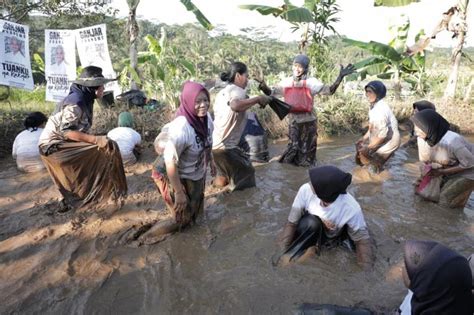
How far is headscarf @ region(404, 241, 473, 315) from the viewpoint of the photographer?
188cm

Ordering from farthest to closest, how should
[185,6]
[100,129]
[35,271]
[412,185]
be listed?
1. [185,6]
2. [100,129]
3. [412,185]
4. [35,271]

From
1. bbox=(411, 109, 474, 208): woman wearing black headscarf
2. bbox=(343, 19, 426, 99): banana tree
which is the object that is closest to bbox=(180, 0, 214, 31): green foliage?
bbox=(343, 19, 426, 99): banana tree

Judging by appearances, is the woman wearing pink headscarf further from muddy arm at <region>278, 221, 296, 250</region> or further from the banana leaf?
the banana leaf

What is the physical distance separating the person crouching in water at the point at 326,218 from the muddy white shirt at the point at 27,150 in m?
4.38

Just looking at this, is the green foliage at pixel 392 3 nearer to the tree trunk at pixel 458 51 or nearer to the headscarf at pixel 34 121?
the tree trunk at pixel 458 51

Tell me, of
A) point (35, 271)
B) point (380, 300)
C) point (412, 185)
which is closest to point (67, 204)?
point (35, 271)

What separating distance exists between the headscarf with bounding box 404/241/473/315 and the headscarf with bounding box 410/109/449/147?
2.32m

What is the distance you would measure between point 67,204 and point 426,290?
3971 mm

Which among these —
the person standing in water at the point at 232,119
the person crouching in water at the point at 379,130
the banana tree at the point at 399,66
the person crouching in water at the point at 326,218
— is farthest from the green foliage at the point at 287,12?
the person crouching in water at the point at 326,218

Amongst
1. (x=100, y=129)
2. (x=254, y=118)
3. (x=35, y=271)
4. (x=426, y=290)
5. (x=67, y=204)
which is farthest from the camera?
(x=100, y=129)

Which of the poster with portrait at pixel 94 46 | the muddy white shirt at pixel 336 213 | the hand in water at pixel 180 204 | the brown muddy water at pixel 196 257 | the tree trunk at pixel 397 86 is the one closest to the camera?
the brown muddy water at pixel 196 257

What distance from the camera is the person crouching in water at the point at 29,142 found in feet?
17.8

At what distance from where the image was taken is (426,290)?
6.33 feet

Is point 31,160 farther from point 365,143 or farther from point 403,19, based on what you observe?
point 403,19
